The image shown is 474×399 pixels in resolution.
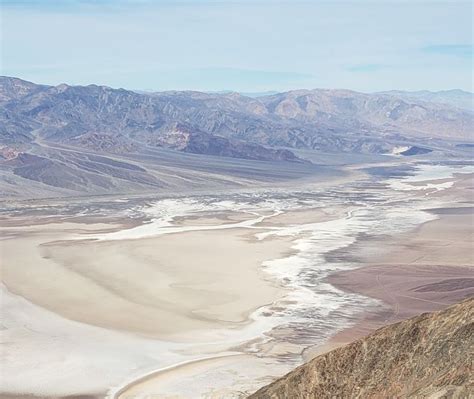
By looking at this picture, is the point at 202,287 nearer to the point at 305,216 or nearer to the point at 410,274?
the point at 410,274

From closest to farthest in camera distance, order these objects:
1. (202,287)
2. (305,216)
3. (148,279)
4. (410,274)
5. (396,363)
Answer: (396,363)
(202,287)
(148,279)
(410,274)
(305,216)

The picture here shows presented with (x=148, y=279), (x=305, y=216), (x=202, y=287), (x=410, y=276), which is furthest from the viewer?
(x=305, y=216)

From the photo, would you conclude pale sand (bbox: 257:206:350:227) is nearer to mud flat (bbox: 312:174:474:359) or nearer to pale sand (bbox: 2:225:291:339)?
pale sand (bbox: 2:225:291:339)

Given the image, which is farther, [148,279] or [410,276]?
[410,276]

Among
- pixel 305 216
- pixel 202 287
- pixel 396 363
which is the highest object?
pixel 396 363

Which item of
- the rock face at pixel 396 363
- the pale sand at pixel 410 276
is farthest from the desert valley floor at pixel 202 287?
the rock face at pixel 396 363

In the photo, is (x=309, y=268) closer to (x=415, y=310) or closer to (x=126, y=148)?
(x=415, y=310)

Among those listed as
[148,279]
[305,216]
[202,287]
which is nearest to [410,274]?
[202,287]

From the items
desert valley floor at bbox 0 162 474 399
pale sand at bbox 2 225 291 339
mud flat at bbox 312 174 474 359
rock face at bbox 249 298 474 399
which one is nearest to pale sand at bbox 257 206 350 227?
desert valley floor at bbox 0 162 474 399
